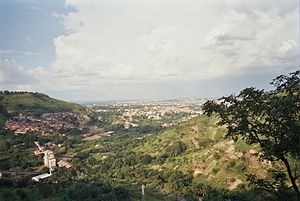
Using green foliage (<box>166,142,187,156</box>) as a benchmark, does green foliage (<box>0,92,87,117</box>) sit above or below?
above

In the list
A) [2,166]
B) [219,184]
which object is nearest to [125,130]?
[2,166]

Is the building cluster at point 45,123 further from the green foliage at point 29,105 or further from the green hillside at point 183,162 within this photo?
the green hillside at point 183,162

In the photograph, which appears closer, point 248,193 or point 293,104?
point 293,104

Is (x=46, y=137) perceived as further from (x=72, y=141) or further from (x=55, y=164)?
(x=55, y=164)

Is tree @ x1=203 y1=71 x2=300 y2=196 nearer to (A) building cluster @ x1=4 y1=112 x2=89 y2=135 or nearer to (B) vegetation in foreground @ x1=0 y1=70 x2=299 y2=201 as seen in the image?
(B) vegetation in foreground @ x1=0 y1=70 x2=299 y2=201

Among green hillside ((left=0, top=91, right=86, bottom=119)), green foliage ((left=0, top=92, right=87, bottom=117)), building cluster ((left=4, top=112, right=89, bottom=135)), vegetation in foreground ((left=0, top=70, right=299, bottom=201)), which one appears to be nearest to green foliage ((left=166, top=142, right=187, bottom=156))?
vegetation in foreground ((left=0, top=70, right=299, bottom=201))

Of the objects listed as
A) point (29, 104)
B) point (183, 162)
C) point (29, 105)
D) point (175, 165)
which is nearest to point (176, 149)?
point (183, 162)
